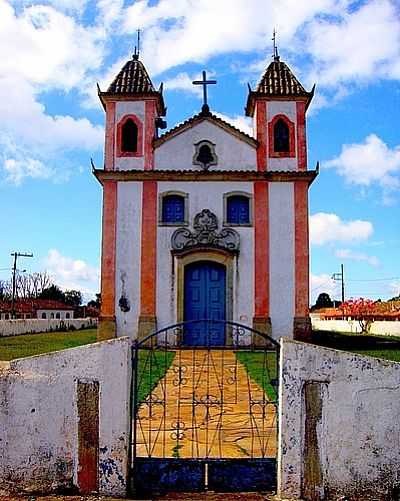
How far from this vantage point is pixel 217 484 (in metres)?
5.42

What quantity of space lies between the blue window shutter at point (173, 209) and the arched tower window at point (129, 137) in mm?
1916

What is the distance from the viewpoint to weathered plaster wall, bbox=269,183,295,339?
18.3m

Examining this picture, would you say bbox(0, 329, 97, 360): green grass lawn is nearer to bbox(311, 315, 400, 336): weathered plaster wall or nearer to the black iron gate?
the black iron gate

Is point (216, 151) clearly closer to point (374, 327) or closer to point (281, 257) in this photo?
point (281, 257)

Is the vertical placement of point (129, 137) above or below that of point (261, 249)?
above

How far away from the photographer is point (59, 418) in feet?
17.2

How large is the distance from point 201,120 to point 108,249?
4908 millimetres

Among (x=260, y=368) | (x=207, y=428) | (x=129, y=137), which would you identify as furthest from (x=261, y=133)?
(x=207, y=428)

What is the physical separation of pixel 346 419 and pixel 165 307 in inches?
528

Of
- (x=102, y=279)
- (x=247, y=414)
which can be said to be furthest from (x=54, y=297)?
(x=247, y=414)

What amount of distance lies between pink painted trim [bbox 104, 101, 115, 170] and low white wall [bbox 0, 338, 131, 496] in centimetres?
1424

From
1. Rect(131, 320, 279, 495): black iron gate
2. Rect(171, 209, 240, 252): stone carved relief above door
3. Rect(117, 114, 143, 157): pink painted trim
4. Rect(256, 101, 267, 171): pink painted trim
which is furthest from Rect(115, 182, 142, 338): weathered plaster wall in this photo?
Rect(131, 320, 279, 495): black iron gate

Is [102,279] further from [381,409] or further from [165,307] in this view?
[381,409]

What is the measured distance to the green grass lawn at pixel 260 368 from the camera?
956 cm
